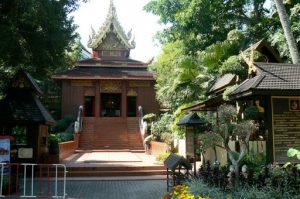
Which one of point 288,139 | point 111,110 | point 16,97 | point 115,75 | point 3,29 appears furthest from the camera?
point 111,110

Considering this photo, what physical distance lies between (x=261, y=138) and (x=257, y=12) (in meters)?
12.4

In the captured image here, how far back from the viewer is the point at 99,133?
28.5m

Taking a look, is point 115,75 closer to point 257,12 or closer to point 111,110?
point 111,110

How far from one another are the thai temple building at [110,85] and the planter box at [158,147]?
476 cm

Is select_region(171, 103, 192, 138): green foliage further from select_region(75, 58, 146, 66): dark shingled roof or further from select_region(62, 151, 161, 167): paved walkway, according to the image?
select_region(75, 58, 146, 66): dark shingled roof

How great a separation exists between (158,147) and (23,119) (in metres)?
8.63

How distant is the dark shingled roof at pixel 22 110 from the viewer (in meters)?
15.0

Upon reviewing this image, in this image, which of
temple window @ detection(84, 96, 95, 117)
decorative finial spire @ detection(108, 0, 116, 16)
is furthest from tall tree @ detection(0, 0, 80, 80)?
decorative finial spire @ detection(108, 0, 116, 16)

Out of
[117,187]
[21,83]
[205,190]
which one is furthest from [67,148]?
[205,190]

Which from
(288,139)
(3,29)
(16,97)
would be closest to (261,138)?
(288,139)

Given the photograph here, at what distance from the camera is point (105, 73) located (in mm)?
32812

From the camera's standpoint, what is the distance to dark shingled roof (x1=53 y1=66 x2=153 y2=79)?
1248 inches

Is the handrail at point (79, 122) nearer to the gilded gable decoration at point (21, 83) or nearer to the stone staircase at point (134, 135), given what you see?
the stone staircase at point (134, 135)

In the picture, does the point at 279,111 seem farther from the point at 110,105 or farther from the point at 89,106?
the point at 110,105
